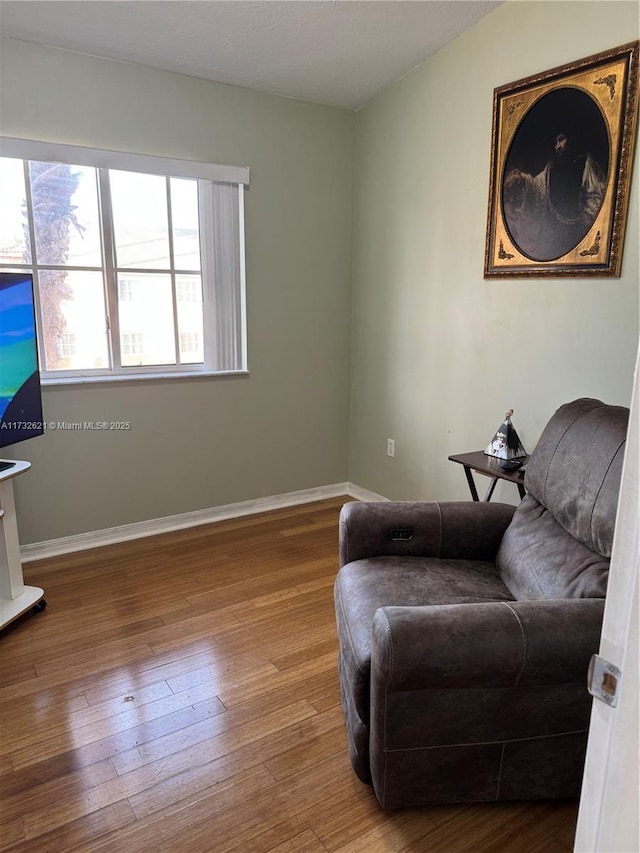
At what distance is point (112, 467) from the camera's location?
3.07m

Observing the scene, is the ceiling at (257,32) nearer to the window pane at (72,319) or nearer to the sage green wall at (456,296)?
the sage green wall at (456,296)

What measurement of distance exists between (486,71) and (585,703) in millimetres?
2602

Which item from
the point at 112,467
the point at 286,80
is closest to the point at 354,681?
the point at 112,467

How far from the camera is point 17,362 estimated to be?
2.30m

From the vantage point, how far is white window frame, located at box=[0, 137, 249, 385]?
2.81 metres

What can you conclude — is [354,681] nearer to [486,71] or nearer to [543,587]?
[543,587]

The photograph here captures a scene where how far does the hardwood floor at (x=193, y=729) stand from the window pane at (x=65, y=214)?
1.62 meters

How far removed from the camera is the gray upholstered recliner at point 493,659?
4.26 ft

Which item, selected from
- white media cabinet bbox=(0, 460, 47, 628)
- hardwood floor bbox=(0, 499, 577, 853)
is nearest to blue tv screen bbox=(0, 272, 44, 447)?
white media cabinet bbox=(0, 460, 47, 628)

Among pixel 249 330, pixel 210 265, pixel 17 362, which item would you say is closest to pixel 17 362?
pixel 17 362

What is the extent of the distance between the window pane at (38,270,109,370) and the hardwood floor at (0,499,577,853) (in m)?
1.10

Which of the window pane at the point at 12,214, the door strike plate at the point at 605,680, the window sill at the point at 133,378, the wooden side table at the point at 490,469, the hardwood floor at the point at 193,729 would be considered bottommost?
the hardwood floor at the point at 193,729

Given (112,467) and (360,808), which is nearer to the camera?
(360,808)

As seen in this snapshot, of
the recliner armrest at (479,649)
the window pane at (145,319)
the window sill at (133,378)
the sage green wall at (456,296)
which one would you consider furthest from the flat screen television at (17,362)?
the sage green wall at (456,296)
